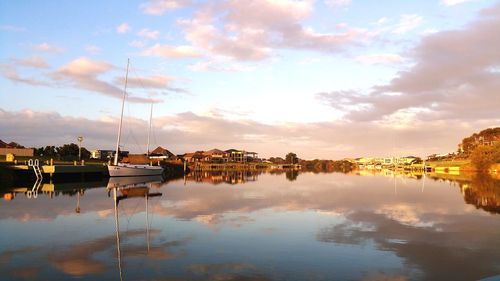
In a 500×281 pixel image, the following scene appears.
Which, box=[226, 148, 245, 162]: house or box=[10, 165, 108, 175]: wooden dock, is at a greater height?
box=[226, 148, 245, 162]: house

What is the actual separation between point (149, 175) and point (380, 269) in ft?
207

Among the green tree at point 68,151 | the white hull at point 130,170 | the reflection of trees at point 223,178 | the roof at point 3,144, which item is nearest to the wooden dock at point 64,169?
the white hull at point 130,170

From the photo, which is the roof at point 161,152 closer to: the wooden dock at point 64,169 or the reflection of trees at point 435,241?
the wooden dock at point 64,169

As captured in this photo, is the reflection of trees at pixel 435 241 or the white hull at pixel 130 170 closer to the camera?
the reflection of trees at pixel 435 241

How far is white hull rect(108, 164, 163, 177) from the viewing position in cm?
6069

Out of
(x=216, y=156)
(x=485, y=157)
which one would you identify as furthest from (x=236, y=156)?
(x=485, y=157)

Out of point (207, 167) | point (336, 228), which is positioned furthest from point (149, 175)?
point (207, 167)

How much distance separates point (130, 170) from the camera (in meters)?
64.0

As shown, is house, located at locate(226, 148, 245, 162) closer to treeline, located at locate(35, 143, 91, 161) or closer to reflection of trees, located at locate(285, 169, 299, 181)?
reflection of trees, located at locate(285, 169, 299, 181)

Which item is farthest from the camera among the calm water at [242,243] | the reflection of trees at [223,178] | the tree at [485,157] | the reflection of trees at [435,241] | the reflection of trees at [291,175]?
the tree at [485,157]

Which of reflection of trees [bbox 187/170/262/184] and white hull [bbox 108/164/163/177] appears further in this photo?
reflection of trees [bbox 187/170/262/184]

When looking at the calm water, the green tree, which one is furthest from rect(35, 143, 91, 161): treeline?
the calm water

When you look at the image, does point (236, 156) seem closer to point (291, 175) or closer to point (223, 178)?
point (291, 175)

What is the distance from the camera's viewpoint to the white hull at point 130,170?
60.7m
